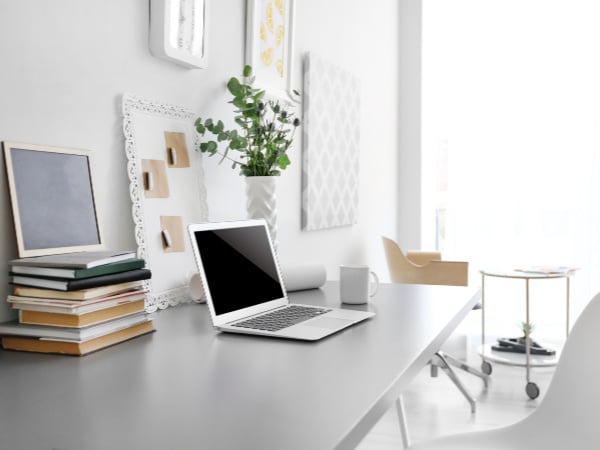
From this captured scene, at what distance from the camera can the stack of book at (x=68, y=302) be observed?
1.11 m

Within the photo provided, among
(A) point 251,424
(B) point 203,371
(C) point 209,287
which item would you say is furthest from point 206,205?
(A) point 251,424

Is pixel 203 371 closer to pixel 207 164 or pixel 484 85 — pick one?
pixel 207 164

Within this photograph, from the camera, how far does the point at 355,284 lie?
1.67m

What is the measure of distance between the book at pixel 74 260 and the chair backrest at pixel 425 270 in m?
2.68

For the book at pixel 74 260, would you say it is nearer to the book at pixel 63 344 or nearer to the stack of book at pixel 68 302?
the stack of book at pixel 68 302

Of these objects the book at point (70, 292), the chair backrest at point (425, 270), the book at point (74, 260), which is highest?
the book at point (74, 260)

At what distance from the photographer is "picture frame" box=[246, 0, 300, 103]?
87.1 inches

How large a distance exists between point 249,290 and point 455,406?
195 centimetres

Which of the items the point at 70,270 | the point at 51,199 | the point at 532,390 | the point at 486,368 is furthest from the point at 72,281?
the point at 486,368

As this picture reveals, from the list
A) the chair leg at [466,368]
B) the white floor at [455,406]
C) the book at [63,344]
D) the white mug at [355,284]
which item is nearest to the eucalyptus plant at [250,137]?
the white mug at [355,284]

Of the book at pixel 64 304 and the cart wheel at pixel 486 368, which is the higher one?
the book at pixel 64 304

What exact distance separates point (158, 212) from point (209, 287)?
366 mm

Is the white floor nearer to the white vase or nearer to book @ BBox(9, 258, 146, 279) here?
the white vase

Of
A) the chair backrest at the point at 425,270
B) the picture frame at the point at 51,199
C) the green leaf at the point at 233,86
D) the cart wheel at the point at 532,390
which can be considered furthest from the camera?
the chair backrest at the point at 425,270
